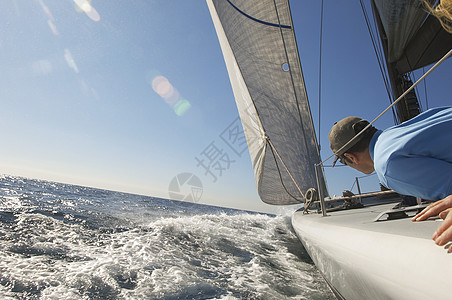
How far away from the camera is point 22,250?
347 centimetres

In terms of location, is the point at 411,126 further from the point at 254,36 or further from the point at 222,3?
the point at 222,3

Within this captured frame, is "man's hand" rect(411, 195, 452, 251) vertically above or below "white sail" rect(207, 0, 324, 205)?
below

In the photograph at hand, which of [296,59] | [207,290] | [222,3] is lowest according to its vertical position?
[207,290]

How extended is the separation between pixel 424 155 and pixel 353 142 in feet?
1.21

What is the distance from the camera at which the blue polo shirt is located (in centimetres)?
63

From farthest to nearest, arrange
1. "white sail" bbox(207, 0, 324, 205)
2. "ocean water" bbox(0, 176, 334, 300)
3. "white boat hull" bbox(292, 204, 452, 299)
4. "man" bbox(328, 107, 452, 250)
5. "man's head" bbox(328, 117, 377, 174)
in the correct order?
"white sail" bbox(207, 0, 324, 205) < "ocean water" bbox(0, 176, 334, 300) < "man's head" bbox(328, 117, 377, 174) < "man" bbox(328, 107, 452, 250) < "white boat hull" bbox(292, 204, 452, 299)

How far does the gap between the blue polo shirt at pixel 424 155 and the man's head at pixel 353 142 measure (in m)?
0.30

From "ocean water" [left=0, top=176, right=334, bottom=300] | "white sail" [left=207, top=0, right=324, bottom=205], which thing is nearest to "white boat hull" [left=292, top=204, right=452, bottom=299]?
"ocean water" [left=0, top=176, right=334, bottom=300]

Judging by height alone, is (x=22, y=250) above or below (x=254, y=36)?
below

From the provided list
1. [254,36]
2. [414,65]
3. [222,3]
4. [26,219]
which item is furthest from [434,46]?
[26,219]

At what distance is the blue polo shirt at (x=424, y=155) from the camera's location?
627mm

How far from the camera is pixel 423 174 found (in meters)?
0.66

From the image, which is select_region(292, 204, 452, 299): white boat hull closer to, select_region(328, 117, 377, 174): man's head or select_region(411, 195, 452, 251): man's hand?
select_region(411, 195, 452, 251): man's hand

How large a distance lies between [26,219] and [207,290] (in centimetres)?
607
